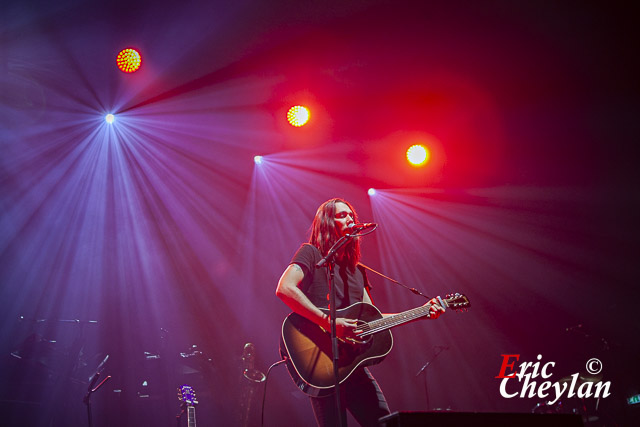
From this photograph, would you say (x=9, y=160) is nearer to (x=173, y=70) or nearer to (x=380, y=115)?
(x=173, y=70)

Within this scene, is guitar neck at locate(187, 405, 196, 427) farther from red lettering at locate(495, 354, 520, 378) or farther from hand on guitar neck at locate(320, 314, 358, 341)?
red lettering at locate(495, 354, 520, 378)

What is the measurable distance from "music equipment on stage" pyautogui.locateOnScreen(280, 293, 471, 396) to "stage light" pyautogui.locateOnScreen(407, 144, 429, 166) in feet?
16.4

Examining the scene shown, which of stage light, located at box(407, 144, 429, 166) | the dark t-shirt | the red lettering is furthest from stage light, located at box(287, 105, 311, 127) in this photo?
the red lettering

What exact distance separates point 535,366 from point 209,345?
21.5ft

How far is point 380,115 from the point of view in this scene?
7215 millimetres

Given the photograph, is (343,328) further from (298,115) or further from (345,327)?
(298,115)

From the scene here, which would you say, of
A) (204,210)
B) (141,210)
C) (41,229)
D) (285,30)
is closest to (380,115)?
(285,30)

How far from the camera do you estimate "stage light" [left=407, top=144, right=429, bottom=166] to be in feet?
25.4

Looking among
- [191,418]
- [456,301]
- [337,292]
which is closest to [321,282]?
[337,292]

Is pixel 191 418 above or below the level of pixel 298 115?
below

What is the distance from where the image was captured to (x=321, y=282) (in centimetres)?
331

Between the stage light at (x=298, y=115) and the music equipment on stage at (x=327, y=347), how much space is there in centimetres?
452

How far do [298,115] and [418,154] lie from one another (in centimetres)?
229

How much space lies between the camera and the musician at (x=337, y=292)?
9.34 feet
